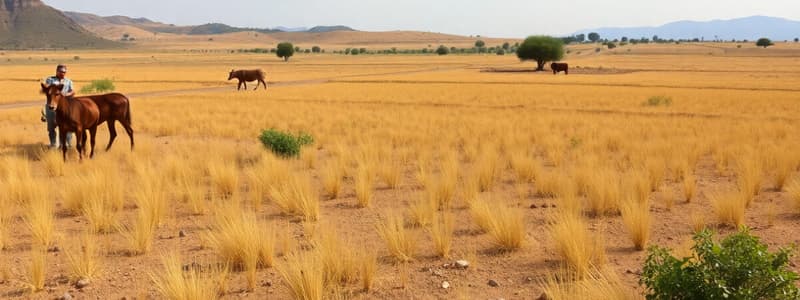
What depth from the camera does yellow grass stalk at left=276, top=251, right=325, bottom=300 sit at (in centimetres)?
515

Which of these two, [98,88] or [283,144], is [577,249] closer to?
[283,144]

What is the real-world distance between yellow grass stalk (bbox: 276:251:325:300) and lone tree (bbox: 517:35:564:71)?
234 ft

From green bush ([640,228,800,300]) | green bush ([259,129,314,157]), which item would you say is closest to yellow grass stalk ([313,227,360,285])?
green bush ([640,228,800,300])

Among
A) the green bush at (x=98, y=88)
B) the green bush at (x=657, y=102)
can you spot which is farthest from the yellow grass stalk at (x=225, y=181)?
the green bush at (x=98, y=88)

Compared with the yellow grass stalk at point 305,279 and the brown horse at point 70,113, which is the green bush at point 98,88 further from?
the yellow grass stalk at point 305,279

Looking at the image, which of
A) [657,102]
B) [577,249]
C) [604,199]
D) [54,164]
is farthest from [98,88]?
[577,249]

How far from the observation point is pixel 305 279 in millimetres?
5234

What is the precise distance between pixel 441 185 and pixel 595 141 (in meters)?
7.44

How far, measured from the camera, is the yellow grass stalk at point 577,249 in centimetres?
590

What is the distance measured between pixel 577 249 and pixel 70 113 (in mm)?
9818

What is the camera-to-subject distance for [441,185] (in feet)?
30.1

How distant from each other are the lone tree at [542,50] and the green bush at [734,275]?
71819 millimetres

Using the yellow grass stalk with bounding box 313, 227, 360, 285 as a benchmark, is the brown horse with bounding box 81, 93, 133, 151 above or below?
above

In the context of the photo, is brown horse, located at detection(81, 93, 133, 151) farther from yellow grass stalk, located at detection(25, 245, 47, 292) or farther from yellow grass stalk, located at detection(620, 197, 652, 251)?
yellow grass stalk, located at detection(620, 197, 652, 251)
